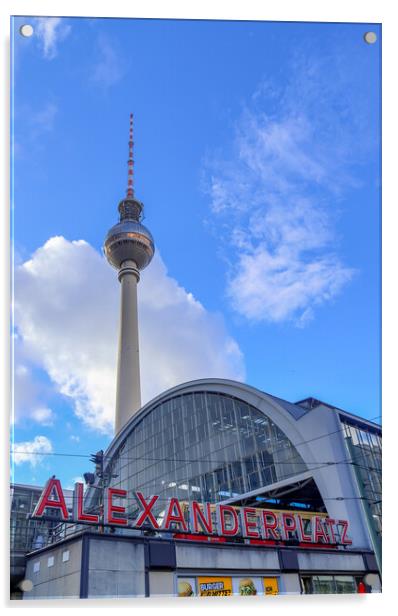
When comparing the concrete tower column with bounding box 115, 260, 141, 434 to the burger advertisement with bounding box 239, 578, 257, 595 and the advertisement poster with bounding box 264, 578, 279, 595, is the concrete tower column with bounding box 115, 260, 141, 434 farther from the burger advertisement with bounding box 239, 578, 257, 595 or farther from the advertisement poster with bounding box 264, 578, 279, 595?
the advertisement poster with bounding box 264, 578, 279, 595

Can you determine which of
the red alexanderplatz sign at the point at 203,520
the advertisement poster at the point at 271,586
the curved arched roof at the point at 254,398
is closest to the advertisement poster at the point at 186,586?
the advertisement poster at the point at 271,586

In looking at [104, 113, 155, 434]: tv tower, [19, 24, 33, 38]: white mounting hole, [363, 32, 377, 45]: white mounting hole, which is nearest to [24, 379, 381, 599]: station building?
[19, 24, 33, 38]: white mounting hole

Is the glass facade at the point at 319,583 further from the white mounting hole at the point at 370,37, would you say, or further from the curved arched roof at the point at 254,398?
the white mounting hole at the point at 370,37

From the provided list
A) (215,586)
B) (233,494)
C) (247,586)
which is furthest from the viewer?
(233,494)

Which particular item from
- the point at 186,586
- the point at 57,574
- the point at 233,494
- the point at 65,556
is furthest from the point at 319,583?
the point at 233,494

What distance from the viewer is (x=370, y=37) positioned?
25.0 ft

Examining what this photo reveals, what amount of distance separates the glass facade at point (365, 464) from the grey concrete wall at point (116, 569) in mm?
6801

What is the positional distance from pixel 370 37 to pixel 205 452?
16.5 metres

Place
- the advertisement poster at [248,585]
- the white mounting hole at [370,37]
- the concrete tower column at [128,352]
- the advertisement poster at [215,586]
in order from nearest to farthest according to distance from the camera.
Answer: the white mounting hole at [370,37] < the advertisement poster at [215,586] < the advertisement poster at [248,585] < the concrete tower column at [128,352]

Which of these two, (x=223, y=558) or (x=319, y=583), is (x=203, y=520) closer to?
(x=223, y=558)

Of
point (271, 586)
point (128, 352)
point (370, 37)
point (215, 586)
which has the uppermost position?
point (128, 352)

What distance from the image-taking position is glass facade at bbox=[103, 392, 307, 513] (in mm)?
18641

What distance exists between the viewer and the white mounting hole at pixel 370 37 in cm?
759
